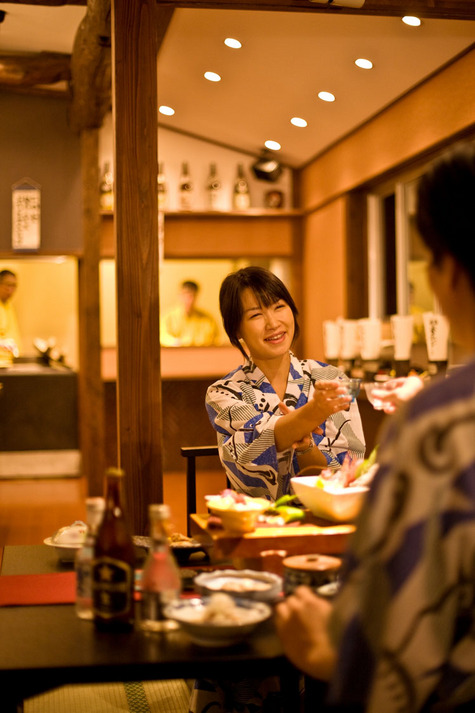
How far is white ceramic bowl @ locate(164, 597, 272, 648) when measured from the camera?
4.78 feet

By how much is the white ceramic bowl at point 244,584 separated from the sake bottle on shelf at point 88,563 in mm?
210

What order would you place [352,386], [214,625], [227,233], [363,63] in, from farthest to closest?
[227,233]
[363,63]
[352,386]
[214,625]

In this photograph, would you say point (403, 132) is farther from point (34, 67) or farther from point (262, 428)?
point (262, 428)

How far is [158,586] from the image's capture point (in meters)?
1.54

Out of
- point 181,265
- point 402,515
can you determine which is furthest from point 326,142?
point 402,515

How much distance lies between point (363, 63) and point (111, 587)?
470cm

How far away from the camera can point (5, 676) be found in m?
1.40

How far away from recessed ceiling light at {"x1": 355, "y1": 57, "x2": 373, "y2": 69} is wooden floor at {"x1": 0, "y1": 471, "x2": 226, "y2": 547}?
293cm

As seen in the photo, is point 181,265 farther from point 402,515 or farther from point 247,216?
point 402,515

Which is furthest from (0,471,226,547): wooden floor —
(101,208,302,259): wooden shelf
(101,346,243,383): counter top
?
(101,208,302,259): wooden shelf

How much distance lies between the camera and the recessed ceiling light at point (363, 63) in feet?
18.0

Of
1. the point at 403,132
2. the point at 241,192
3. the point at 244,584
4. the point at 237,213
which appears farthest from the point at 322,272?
the point at 244,584

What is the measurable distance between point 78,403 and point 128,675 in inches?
279

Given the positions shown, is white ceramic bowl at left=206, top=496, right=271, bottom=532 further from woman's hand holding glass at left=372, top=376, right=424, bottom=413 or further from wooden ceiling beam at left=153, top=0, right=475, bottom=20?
wooden ceiling beam at left=153, top=0, right=475, bottom=20
